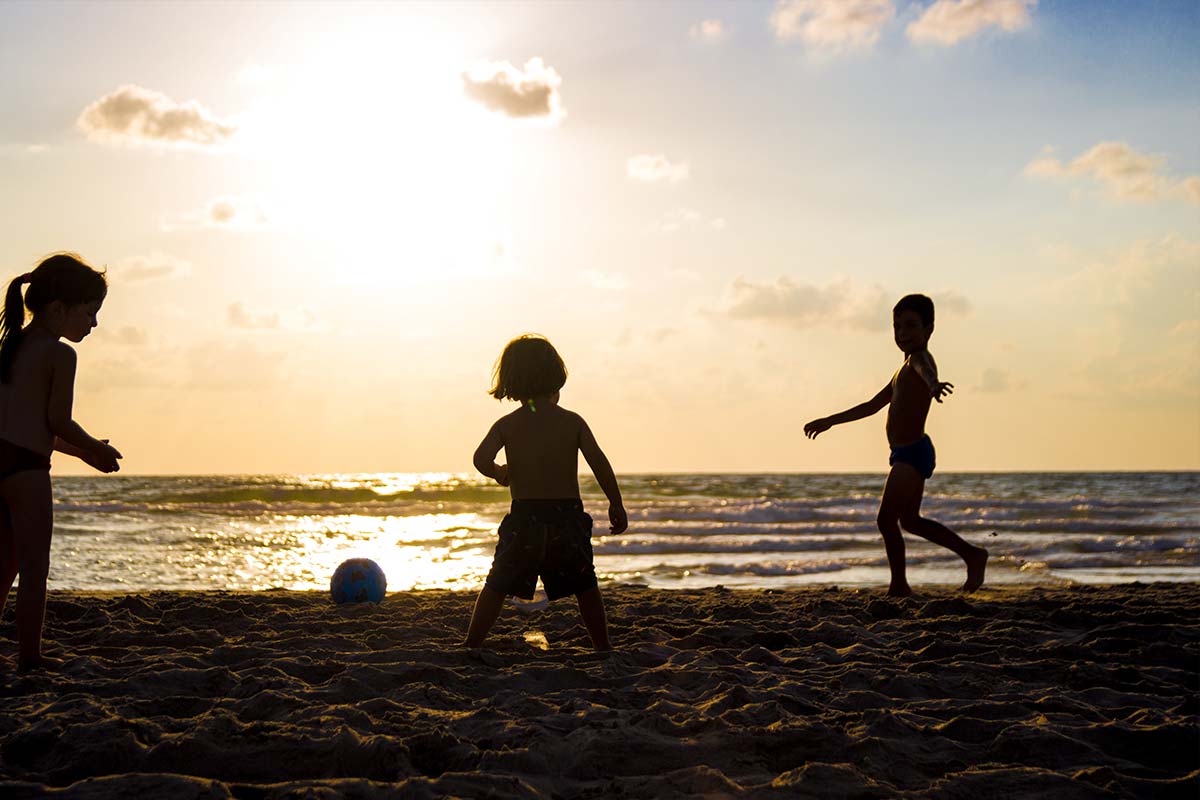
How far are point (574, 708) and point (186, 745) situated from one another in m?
1.36

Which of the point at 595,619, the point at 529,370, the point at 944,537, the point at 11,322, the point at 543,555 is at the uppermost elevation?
the point at 11,322

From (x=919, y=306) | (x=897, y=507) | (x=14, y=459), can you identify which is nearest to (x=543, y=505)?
(x=14, y=459)

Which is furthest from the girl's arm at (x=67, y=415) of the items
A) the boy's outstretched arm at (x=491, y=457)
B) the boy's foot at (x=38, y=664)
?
the boy's outstretched arm at (x=491, y=457)

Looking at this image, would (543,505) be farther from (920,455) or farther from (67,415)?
(920,455)

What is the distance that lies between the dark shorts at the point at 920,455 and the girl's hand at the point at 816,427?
57 centimetres

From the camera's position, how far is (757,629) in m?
5.98

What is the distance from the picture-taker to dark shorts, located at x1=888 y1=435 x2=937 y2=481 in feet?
24.2

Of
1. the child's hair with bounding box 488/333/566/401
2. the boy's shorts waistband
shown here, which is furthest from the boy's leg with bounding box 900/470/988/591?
the child's hair with bounding box 488/333/566/401

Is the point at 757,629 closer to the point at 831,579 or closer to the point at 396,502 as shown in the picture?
the point at 831,579

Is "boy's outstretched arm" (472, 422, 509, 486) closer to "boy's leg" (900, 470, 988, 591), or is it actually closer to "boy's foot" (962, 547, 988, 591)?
"boy's leg" (900, 470, 988, 591)

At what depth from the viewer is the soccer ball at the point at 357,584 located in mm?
7477

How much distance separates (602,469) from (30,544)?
104 inches

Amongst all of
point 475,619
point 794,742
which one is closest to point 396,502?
point 475,619

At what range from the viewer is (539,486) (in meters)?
5.07
